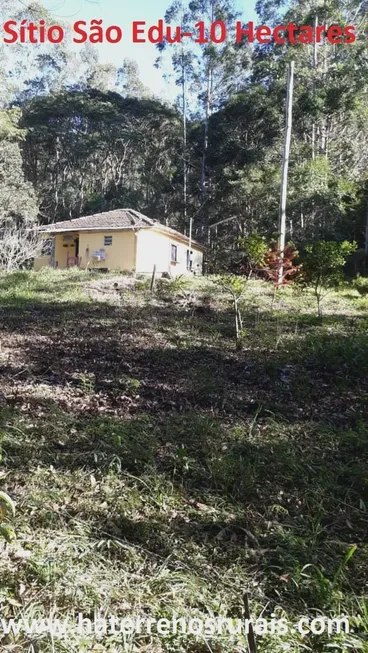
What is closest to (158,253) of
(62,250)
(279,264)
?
(62,250)

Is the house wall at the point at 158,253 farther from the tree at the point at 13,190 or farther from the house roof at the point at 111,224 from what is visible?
the tree at the point at 13,190

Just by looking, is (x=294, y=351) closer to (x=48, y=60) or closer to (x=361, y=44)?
(x=361, y=44)

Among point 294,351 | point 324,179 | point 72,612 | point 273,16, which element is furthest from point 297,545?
point 273,16

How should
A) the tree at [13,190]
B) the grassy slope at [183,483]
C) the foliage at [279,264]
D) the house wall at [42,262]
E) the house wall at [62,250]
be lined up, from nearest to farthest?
the grassy slope at [183,483] < the foliage at [279,264] < the house wall at [62,250] < the house wall at [42,262] < the tree at [13,190]

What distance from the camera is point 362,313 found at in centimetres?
855

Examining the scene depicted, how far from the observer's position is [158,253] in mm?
19609

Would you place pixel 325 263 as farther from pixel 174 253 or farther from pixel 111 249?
pixel 174 253

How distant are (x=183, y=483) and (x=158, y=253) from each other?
17.7 m

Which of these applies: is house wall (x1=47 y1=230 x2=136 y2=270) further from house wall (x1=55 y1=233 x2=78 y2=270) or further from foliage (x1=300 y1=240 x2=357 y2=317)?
foliage (x1=300 y1=240 x2=357 y2=317)

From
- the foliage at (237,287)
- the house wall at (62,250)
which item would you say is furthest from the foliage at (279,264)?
the house wall at (62,250)

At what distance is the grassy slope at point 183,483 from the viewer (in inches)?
67.1

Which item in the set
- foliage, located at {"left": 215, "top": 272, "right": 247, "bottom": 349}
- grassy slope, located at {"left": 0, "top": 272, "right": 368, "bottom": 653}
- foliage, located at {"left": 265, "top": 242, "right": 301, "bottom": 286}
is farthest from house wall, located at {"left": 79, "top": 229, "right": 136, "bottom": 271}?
grassy slope, located at {"left": 0, "top": 272, "right": 368, "bottom": 653}

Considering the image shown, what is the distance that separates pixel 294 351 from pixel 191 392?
2.05 m

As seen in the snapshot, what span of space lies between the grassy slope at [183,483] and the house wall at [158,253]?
12.5 metres
